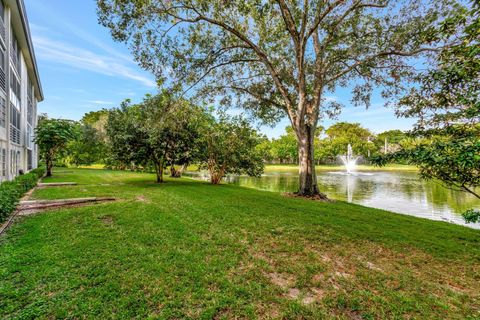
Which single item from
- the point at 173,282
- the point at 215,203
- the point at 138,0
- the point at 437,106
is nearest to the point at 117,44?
the point at 138,0

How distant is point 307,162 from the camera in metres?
10.3

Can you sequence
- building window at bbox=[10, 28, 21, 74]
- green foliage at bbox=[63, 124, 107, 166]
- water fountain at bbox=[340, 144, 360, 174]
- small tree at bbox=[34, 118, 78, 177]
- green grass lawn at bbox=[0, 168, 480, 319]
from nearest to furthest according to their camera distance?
green grass lawn at bbox=[0, 168, 480, 319]
building window at bbox=[10, 28, 21, 74]
small tree at bbox=[34, 118, 78, 177]
green foliage at bbox=[63, 124, 107, 166]
water fountain at bbox=[340, 144, 360, 174]

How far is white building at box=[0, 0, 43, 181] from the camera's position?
10516 mm

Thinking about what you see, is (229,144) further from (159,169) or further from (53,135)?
(53,135)

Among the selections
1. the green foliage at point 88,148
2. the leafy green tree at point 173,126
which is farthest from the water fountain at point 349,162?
the green foliage at point 88,148

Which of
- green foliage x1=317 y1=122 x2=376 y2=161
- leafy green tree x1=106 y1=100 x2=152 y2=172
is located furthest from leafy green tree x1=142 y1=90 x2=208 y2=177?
green foliage x1=317 y1=122 x2=376 y2=161

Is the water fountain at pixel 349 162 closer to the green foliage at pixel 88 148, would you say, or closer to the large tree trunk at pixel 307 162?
the large tree trunk at pixel 307 162

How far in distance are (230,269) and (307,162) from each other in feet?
25.5

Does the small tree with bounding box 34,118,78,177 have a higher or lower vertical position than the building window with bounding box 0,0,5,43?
lower

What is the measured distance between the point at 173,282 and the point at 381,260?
11.6 ft

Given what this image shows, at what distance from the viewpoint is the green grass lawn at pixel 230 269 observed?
2580 millimetres

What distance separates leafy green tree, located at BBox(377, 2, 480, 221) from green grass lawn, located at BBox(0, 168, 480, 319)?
1.52m

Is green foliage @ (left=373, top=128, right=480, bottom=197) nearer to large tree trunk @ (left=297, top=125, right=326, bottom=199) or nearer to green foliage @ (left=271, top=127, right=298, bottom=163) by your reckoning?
large tree trunk @ (left=297, top=125, right=326, bottom=199)

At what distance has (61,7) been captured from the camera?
10.5 metres
